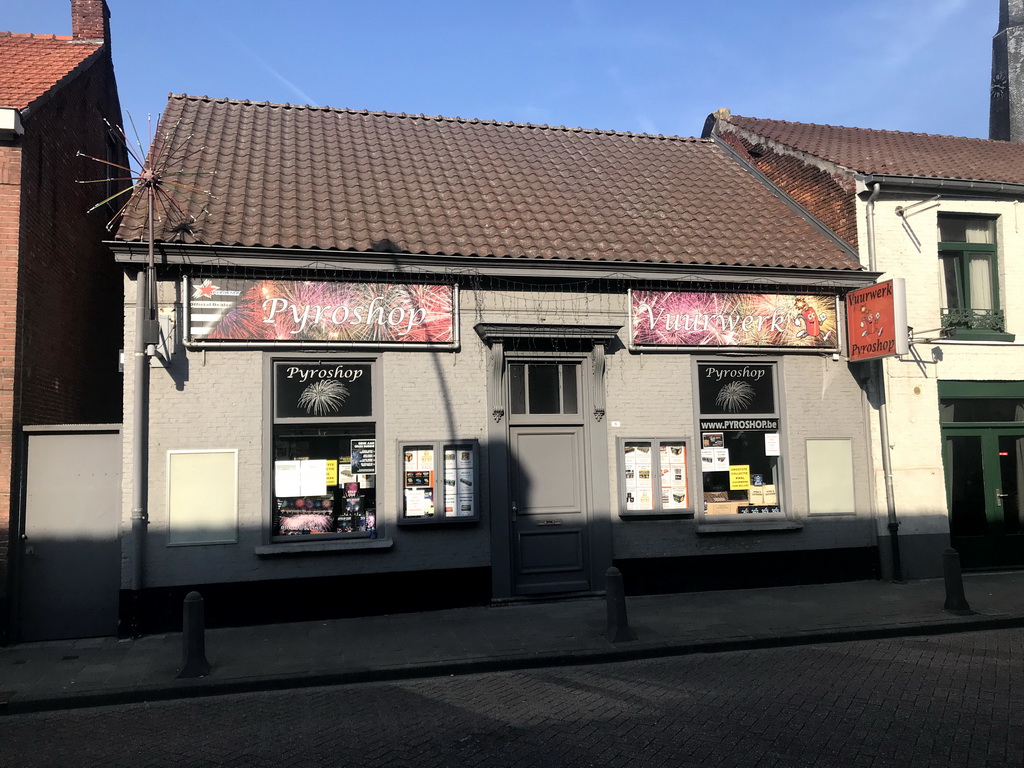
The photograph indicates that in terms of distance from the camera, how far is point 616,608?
8430 mm

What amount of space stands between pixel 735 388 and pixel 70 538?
8.69m

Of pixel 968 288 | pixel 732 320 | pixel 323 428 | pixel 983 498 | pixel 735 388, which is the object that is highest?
pixel 968 288

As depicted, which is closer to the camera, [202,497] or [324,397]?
[202,497]

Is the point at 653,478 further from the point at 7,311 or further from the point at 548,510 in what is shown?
the point at 7,311

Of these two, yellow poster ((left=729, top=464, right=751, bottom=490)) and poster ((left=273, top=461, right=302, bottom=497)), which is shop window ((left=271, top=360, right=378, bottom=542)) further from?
yellow poster ((left=729, top=464, right=751, bottom=490))

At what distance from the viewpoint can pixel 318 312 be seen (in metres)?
9.88

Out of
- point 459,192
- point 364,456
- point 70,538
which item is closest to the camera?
point 70,538

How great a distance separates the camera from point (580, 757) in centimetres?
535

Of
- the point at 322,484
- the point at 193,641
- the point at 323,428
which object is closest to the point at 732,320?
the point at 323,428

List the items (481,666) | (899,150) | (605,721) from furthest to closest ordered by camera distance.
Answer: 1. (899,150)
2. (481,666)
3. (605,721)

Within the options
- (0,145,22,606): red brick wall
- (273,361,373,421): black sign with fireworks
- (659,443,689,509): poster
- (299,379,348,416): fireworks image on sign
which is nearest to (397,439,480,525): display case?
(273,361,373,421): black sign with fireworks

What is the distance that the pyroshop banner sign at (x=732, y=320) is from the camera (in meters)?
11.0

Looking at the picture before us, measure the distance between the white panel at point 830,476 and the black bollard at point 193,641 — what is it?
819 centimetres

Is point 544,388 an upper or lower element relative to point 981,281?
lower
